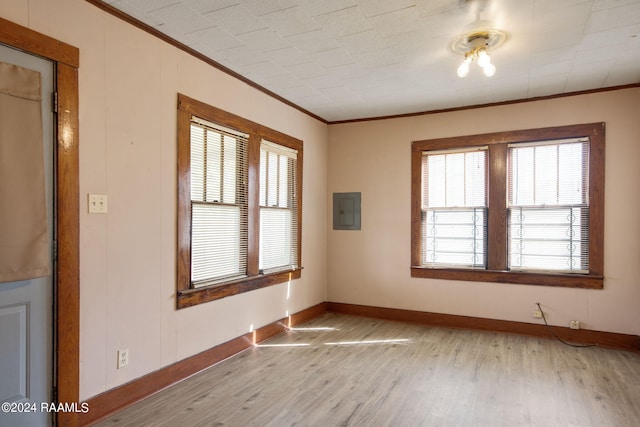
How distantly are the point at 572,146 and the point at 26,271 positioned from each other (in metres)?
5.10

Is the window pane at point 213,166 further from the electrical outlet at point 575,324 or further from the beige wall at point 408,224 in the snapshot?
the electrical outlet at point 575,324

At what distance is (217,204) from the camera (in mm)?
3539

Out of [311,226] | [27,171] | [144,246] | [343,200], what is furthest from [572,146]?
[27,171]

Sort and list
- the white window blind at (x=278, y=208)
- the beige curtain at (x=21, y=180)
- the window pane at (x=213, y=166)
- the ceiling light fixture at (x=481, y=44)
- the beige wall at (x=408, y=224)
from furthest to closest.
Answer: the white window blind at (x=278, y=208) → the beige wall at (x=408, y=224) → the window pane at (x=213, y=166) → the ceiling light fixture at (x=481, y=44) → the beige curtain at (x=21, y=180)

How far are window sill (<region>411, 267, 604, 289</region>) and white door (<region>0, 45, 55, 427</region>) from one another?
3998 mm

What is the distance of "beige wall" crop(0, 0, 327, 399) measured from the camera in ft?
7.96

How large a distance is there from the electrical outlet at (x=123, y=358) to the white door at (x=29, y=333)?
0.43m

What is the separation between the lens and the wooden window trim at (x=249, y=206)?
10.3 feet

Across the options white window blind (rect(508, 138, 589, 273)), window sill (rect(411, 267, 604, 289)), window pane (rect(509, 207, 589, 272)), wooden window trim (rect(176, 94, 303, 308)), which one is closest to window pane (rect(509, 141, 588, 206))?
white window blind (rect(508, 138, 589, 273))

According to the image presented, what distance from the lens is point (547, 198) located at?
436cm

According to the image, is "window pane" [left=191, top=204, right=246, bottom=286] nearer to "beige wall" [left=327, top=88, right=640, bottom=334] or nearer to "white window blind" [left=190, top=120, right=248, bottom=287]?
"white window blind" [left=190, top=120, right=248, bottom=287]

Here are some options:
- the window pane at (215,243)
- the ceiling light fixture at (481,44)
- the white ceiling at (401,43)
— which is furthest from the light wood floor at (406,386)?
the white ceiling at (401,43)

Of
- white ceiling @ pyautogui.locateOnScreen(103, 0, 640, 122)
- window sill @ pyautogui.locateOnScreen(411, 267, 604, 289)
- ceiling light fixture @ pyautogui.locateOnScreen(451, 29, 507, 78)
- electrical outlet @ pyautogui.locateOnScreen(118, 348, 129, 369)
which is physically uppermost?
white ceiling @ pyautogui.locateOnScreen(103, 0, 640, 122)

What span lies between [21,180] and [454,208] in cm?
433
